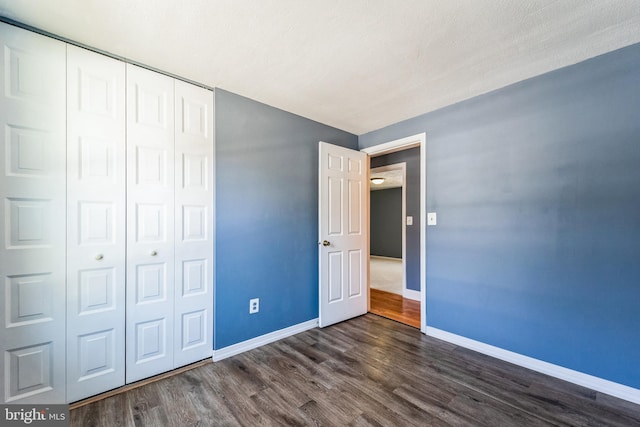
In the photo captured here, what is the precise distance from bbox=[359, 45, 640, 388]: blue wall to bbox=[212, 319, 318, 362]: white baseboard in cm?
133

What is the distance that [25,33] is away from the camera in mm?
1525

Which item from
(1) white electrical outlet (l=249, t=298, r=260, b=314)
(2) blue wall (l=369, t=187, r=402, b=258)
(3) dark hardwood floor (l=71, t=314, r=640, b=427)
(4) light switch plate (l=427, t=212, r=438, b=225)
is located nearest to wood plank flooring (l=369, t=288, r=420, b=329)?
(3) dark hardwood floor (l=71, t=314, r=640, b=427)

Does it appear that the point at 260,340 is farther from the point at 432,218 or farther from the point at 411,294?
the point at 411,294

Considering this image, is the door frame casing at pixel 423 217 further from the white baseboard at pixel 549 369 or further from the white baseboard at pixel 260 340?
the white baseboard at pixel 260 340

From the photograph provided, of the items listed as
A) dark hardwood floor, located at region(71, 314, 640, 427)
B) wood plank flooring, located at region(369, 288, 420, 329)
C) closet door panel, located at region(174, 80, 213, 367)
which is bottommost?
wood plank flooring, located at region(369, 288, 420, 329)

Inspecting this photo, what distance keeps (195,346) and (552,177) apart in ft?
10.5

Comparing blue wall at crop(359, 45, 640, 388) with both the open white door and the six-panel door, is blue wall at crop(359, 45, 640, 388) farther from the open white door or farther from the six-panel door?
the six-panel door

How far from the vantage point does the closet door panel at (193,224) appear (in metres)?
2.04

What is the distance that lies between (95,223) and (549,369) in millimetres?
3521

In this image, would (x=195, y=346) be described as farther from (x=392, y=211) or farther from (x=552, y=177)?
(x=392, y=211)

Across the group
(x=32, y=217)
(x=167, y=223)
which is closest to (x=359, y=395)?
(x=167, y=223)

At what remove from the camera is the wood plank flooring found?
3066 millimetres

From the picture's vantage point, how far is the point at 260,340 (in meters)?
2.44

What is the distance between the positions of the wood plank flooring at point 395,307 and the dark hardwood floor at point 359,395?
0.73 metres
